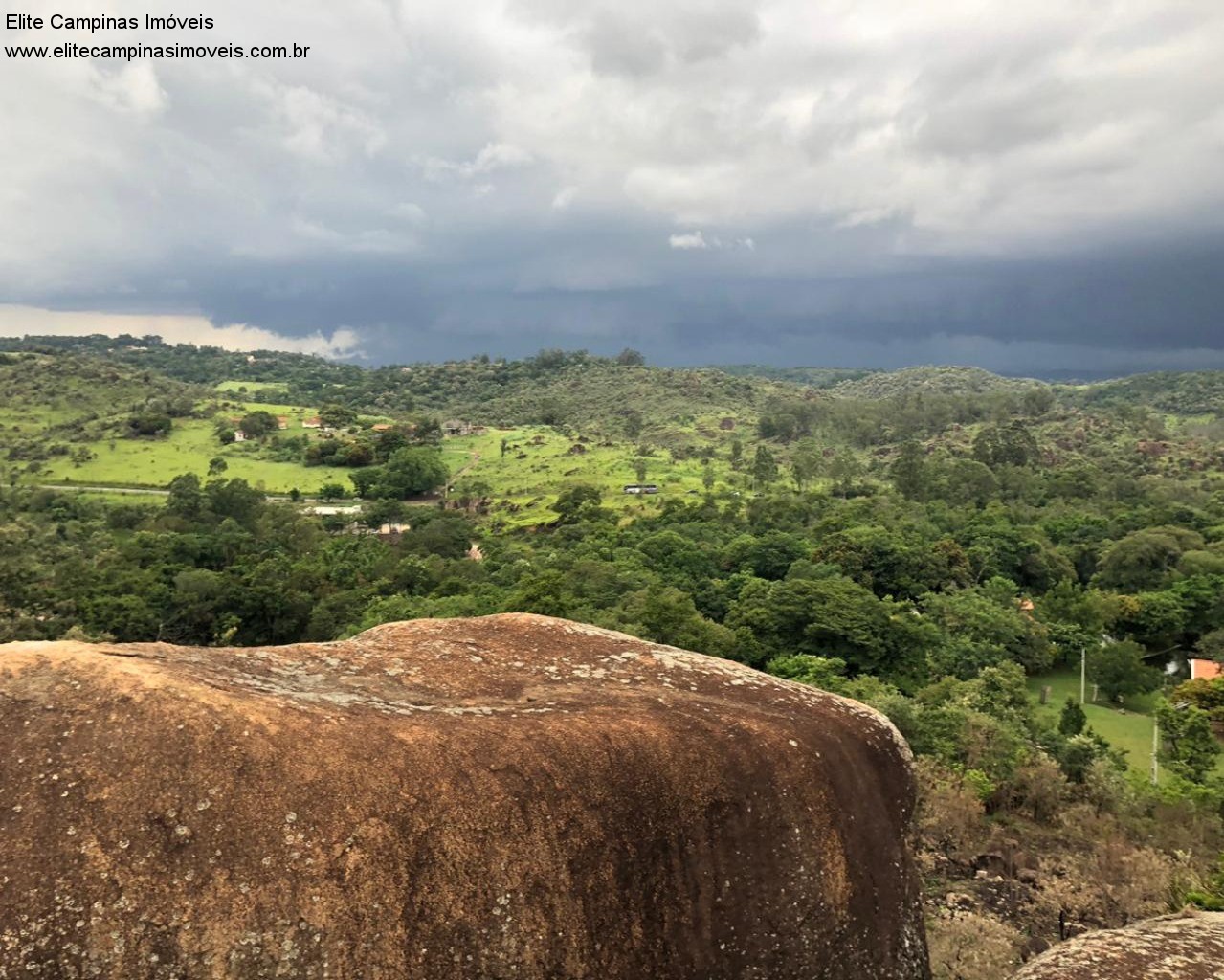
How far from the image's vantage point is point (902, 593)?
187 ft

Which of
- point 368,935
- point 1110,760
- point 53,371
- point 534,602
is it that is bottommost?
point 1110,760

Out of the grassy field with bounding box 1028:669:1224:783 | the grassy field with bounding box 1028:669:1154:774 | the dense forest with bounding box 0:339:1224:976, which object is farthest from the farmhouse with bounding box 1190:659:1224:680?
the grassy field with bounding box 1028:669:1154:774

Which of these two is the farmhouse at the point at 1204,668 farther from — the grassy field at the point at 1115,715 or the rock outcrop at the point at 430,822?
the rock outcrop at the point at 430,822

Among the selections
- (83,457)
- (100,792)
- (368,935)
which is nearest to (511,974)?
→ (368,935)

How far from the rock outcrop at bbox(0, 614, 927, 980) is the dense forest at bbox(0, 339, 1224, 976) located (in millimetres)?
7211

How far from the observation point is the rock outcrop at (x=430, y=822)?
23.2ft

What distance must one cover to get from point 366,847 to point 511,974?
1928mm

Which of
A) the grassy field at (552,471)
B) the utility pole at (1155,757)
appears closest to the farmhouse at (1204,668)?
the utility pole at (1155,757)

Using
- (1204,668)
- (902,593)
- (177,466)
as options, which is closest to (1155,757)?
(1204,668)

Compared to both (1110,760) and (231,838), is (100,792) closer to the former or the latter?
(231,838)

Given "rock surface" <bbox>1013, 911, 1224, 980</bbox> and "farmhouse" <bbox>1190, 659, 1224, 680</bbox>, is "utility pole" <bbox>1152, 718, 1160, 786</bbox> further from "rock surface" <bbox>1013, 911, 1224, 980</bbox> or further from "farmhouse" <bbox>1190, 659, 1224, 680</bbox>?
"rock surface" <bbox>1013, 911, 1224, 980</bbox>

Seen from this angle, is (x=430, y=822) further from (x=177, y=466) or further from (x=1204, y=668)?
(x=177, y=466)

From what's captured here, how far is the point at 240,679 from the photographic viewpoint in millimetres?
9297

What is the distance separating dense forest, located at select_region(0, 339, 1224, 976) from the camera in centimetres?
2223
